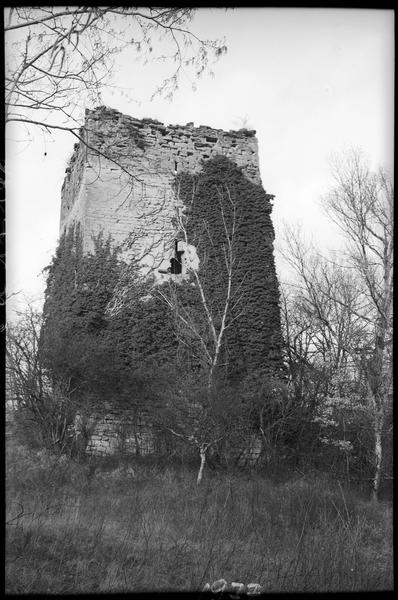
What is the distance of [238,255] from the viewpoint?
1192 centimetres

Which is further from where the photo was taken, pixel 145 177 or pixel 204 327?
pixel 145 177

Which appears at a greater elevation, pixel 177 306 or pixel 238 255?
pixel 238 255

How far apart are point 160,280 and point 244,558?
23.9 feet

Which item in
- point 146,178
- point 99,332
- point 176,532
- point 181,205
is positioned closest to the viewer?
point 176,532

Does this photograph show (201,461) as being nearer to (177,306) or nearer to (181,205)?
(177,306)

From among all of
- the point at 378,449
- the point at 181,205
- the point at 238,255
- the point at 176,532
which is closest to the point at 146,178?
the point at 181,205

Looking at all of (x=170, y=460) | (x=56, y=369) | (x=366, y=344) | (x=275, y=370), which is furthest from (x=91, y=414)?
(x=366, y=344)

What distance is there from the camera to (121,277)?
11469 mm

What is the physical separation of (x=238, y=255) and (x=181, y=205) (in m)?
1.82

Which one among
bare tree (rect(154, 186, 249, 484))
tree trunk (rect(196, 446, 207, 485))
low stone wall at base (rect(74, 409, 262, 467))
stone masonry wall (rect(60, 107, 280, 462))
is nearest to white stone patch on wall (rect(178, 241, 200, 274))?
bare tree (rect(154, 186, 249, 484))

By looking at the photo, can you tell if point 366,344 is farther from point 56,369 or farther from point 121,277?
point 56,369

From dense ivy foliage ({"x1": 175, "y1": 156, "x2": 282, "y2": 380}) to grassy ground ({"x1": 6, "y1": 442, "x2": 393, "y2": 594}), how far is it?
2917mm

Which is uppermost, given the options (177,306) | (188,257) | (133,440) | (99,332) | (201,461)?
(188,257)

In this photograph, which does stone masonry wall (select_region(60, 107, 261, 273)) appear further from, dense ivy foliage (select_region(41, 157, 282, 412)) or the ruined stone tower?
dense ivy foliage (select_region(41, 157, 282, 412))
